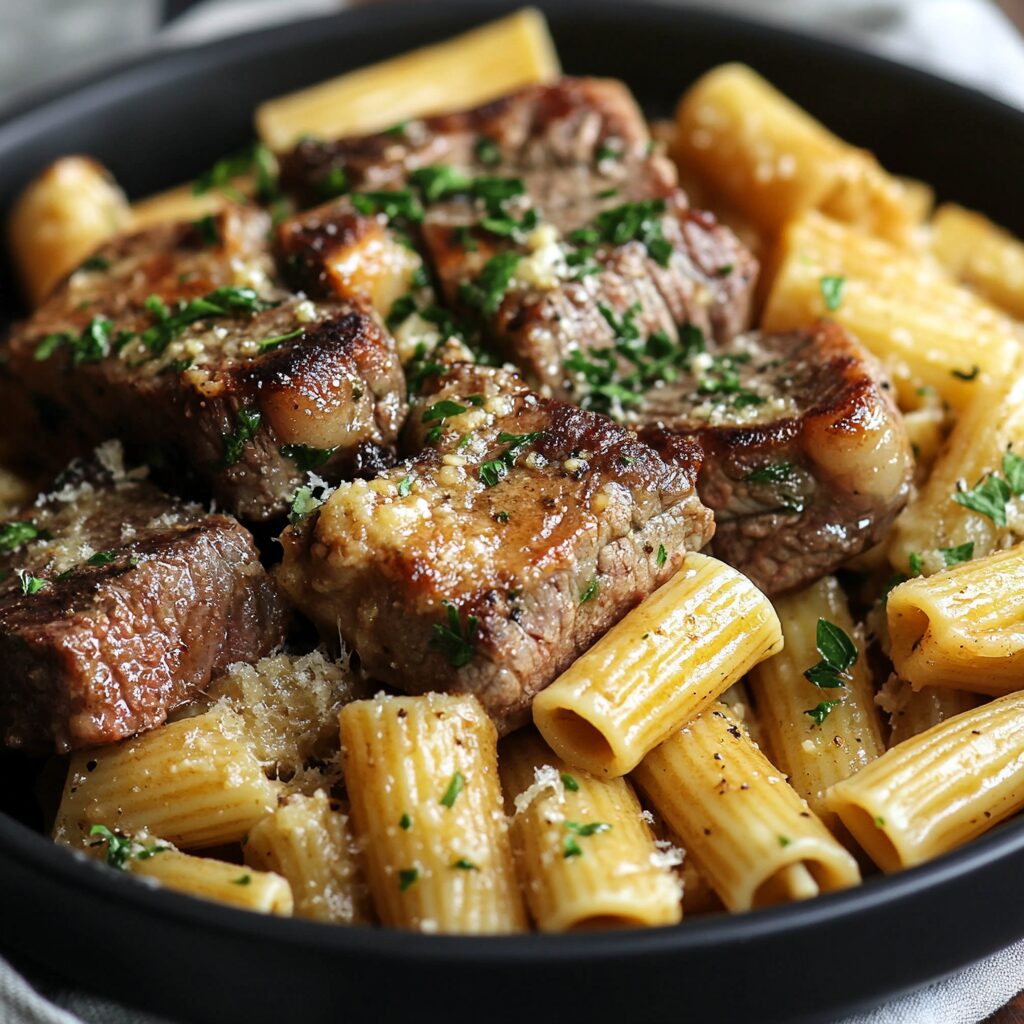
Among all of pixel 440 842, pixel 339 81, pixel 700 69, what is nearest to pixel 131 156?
pixel 339 81

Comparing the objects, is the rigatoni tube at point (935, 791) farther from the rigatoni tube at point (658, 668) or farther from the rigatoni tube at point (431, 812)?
the rigatoni tube at point (431, 812)

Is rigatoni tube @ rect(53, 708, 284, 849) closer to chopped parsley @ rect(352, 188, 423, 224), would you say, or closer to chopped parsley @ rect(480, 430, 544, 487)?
chopped parsley @ rect(480, 430, 544, 487)

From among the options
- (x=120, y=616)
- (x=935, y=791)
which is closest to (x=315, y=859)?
(x=120, y=616)

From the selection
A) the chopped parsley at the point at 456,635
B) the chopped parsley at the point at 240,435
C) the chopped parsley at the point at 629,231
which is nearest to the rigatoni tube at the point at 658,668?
the chopped parsley at the point at 456,635

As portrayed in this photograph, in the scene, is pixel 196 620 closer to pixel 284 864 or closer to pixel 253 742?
pixel 253 742

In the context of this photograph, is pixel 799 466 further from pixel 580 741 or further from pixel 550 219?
pixel 550 219

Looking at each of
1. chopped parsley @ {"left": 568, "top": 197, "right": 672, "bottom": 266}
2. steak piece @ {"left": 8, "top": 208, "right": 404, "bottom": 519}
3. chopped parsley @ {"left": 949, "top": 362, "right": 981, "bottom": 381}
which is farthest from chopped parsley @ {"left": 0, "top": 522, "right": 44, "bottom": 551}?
chopped parsley @ {"left": 949, "top": 362, "right": 981, "bottom": 381}
